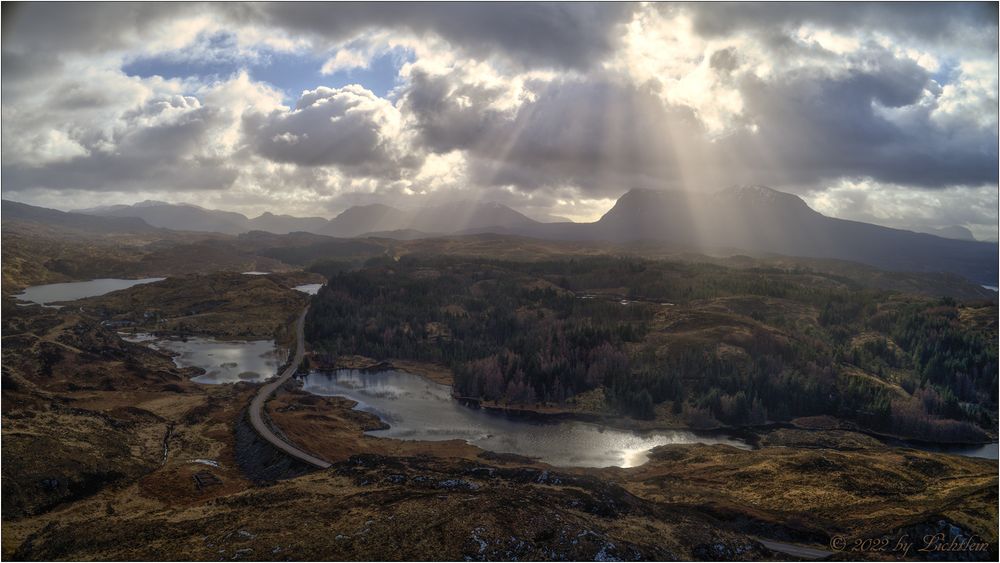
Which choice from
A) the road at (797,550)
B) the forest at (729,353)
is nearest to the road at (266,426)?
the forest at (729,353)

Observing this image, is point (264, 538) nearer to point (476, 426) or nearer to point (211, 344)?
point (476, 426)

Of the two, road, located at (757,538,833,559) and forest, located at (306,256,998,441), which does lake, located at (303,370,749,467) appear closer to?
forest, located at (306,256,998,441)

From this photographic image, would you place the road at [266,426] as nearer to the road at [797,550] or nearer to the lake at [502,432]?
the lake at [502,432]

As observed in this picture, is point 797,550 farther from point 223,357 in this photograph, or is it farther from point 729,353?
point 223,357

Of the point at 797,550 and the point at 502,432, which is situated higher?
the point at 797,550

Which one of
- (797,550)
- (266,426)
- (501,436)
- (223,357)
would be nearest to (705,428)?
(501,436)

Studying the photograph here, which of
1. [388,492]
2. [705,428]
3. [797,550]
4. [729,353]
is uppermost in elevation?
[729,353]
